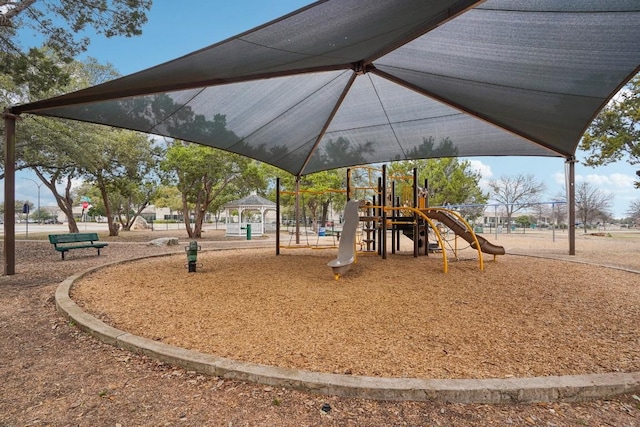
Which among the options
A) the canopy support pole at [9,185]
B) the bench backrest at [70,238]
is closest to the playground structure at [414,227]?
the canopy support pole at [9,185]

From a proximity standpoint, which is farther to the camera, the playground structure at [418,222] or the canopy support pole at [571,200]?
the canopy support pole at [571,200]

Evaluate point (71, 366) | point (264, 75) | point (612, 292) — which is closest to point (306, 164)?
point (264, 75)

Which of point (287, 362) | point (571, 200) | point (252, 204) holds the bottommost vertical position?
point (287, 362)

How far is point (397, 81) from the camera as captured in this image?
6594mm

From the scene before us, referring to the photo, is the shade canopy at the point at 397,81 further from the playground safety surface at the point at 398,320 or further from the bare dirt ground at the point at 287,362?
the bare dirt ground at the point at 287,362

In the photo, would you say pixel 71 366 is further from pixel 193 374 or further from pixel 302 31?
pixel 302 31

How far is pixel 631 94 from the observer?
1297cm

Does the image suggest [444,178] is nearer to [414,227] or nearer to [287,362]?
[414,227]

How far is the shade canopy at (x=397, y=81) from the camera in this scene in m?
3.90

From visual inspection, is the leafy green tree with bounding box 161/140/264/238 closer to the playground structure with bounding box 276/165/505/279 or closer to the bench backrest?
the bench backrest

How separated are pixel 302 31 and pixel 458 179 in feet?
91.0

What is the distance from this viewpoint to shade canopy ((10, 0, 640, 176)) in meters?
3.90

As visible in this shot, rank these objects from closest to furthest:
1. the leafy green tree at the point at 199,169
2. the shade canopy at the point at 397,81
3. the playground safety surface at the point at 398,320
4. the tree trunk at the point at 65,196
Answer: the playground safety surface at the point at 398,320
the shade canopy at the point at 397,81
the leafy green tree at the point at 199,169
the tree trunk at the point at 65,196

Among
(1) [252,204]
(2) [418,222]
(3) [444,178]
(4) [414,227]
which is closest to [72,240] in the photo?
(4) [414,227]
